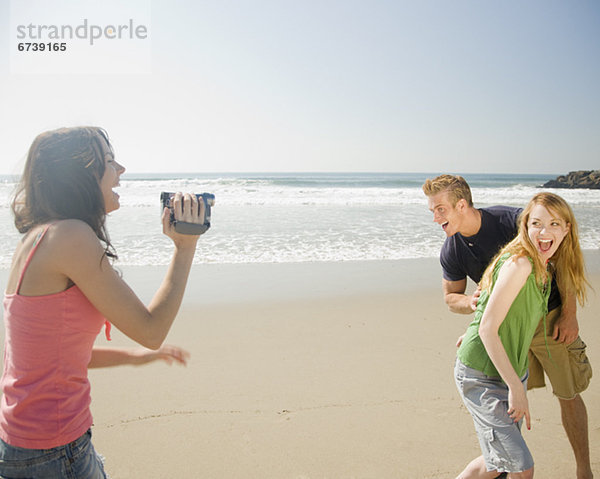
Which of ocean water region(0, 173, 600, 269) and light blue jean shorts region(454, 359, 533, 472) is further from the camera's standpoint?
ocean water region(0, 173, 600, 269)

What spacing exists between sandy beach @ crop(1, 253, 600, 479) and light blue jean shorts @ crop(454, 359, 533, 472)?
91 cm

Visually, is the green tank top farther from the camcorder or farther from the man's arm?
the camcorder

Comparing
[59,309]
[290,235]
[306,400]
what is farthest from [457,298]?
[290,235]

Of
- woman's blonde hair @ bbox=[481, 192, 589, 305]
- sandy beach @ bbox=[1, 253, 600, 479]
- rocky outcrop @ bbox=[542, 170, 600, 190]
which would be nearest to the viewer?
woman's blonde hair @ bbox=[481, 192, 589, 305]

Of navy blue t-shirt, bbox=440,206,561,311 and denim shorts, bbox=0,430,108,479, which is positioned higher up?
navy blue t-shirt, bbox=440,206,561,311

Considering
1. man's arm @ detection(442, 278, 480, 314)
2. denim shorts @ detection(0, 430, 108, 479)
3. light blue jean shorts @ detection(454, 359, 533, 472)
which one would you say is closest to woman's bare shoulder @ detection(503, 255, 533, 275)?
light blue jean shorts @ detection(454, 359, 533, 472)

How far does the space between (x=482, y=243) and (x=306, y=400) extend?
6.04ft

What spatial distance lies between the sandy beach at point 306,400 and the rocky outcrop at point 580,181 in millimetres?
37471

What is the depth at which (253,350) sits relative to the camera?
173 inches

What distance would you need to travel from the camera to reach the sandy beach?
277 centimetres

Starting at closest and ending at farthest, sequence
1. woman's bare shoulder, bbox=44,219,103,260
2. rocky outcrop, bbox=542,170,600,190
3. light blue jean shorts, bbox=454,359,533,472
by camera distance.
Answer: woman's bare shoulder, bbox=44,219,103,260 < light blue jean shorts, bbox=454,359,533,472 < rocky outcrop, bbox=542,170,600,190

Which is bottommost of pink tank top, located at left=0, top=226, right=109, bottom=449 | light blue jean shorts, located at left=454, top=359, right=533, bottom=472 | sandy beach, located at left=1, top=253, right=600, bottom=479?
sandy beach, located at left=1, top=253, right=600, bottom=479

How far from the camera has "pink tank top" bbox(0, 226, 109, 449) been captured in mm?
1247

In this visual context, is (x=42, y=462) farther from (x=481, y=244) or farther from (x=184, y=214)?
(x=481, y=244)
